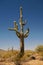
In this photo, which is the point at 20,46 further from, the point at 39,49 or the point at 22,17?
the point at 39,49

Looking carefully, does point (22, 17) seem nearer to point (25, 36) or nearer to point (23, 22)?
point (23, 22)

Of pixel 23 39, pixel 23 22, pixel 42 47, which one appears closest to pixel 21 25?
pixel 23 22

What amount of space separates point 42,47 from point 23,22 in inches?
291

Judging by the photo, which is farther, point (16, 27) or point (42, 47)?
point (42, 47)

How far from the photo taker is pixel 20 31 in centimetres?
2011

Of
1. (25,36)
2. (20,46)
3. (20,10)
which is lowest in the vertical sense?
(20,46)

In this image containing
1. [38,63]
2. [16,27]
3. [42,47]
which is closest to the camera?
[38,63]

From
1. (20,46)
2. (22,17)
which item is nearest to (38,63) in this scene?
(20,46)

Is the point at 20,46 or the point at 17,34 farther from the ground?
the point at 17,34

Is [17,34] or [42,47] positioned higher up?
[17,34]

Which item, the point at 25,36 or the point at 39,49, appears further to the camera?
the point at 39,49

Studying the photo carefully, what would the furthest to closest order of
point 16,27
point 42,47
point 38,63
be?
point 42,47 < point 16,27 < point 38,63

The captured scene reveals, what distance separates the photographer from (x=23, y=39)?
1992 centimetres

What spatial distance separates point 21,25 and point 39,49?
7839 millimetres
